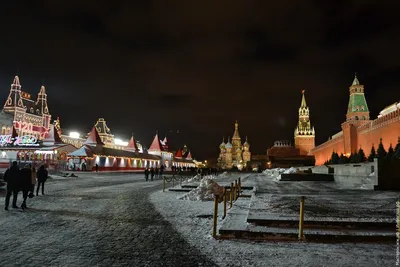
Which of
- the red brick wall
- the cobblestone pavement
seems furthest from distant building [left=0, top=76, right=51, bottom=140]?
the cobblestone pavement

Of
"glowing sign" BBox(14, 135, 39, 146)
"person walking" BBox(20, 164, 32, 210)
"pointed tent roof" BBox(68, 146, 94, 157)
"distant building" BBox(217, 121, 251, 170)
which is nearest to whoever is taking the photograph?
"person walking" BBox(20, 164, 32, 210)

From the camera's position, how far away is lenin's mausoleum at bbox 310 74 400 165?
33.6m

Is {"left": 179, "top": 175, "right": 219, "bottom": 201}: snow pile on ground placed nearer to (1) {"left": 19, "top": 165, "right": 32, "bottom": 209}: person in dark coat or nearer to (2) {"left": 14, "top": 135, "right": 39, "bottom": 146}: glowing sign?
(1) {"left": 19, "top": 165, "right": 32, "bottom": 209}: person in dark coat

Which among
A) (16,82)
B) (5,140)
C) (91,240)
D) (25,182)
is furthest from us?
(16,82)

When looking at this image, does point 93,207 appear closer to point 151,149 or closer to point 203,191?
point 203,191

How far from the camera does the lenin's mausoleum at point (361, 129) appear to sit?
33.6 meters

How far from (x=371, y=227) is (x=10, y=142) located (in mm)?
52361

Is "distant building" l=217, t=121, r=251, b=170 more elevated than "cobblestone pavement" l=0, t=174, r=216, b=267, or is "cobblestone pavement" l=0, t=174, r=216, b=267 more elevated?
"distant building" l=217, t=121, r=251, b=170

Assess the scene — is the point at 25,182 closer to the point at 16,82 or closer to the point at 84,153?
the point at 84,153

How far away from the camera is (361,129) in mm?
44594

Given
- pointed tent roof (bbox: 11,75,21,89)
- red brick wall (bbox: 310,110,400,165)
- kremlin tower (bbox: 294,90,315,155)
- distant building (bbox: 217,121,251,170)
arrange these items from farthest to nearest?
distant building (bbox: 217,121,251,170)
kremlin tower (bbox: 294,90,315,155)
pointed tent roof (bbox: 11,75,21,89)
red brick wall (bbox: 310,110,400,165)

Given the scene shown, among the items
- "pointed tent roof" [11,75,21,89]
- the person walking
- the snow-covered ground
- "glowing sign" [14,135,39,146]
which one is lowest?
the snow-covered ground

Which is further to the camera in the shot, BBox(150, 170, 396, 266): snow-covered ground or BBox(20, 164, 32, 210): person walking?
BBox(20, 164, 32, 210): person walking

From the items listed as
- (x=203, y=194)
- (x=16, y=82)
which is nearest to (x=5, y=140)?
(x=16, y=82)
